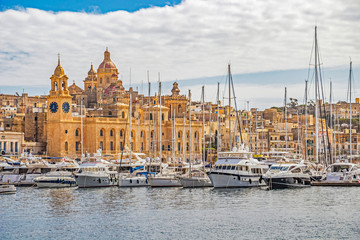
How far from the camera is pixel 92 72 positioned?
406 feet

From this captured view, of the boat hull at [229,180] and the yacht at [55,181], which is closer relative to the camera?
the boat hull at [229,180]

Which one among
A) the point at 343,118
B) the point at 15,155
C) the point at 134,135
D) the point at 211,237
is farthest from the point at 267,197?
the point at 343,118

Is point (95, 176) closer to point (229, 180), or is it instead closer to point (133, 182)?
point (133, 182)

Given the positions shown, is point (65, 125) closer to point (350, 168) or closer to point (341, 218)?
point (350, 168)

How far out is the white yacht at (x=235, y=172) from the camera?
2140 inches

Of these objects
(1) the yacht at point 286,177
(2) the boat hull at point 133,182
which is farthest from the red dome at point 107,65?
(1) the yacht at point 286,177

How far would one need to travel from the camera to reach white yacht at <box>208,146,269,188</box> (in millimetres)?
54344

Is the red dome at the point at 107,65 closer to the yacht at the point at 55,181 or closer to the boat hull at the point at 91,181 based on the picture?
the yacht at the point at 55,181

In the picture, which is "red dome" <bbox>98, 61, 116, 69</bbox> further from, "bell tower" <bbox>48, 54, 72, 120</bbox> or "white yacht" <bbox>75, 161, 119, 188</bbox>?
"white yacht" <bbox>75, 161, 119, 188</bbox>

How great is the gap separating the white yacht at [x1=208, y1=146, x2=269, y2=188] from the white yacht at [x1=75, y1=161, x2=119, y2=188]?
952 cm

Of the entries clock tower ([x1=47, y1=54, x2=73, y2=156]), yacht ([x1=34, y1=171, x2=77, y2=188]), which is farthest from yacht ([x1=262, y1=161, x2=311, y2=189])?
clock tower ([x1=47, y1=54, x2=73, y2=156])

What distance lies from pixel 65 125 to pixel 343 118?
92.1m

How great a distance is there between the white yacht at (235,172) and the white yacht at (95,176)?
31.2 ft

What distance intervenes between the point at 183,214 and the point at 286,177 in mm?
15959
